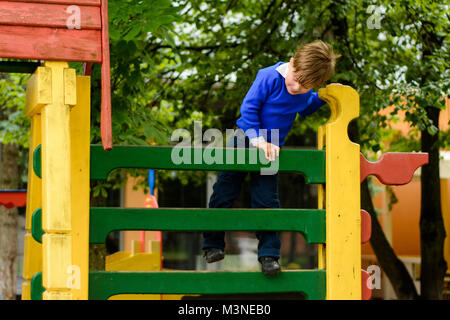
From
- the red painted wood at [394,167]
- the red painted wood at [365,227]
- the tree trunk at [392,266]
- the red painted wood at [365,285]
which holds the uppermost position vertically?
the red painted wood at [394,167]

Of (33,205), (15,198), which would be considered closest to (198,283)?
(33,205)

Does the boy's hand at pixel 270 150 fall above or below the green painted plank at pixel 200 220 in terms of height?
above

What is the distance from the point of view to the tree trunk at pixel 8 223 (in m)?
8.51

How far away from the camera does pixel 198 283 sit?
2.71m

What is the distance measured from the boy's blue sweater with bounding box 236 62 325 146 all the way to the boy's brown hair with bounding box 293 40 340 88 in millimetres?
152

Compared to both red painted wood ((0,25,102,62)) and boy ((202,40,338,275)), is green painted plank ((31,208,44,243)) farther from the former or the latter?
boy ((202,40,338,275))

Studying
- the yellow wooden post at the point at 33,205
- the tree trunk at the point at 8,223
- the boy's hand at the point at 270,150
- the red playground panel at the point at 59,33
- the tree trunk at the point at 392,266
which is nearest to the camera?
the red playground panel at the point at 59,33

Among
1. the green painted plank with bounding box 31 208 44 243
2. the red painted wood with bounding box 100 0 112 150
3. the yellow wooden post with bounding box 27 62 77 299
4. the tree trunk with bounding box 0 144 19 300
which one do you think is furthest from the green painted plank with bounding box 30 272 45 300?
the tree trunk with bounding box 0 144 19 300

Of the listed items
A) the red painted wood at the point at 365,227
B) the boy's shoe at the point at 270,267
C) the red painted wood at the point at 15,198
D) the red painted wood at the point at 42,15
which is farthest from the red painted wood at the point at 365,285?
the red painted wood at the point at 15,198

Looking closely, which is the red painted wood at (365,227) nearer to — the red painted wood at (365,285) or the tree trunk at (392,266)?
the red painted wood at (365,285)

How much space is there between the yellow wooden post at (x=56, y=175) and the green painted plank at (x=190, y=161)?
0.85 feet

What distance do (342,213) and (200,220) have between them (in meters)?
0.68

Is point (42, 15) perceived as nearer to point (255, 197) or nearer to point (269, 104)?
point (269, 104)
